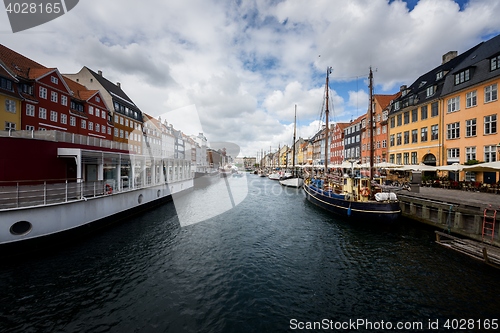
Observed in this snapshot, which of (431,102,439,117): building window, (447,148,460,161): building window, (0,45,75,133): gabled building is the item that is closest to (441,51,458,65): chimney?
(431,102,439,117): building window

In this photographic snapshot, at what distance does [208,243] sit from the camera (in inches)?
561

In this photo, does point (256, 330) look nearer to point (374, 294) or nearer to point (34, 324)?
point (374, 294)

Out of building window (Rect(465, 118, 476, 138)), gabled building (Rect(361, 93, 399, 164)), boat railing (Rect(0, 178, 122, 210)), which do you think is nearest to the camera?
boat railing (Rect(0, 178, 122, 210))

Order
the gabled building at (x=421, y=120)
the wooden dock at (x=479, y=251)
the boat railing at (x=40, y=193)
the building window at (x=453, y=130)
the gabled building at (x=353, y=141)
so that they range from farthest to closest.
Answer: the gabled building at (x=353, y=141), the gabled building at (x=421, y=120), the building window at (x=453, y=130), the boat railing at (x=40, y=193), the wooden dock at (x=479, y=251)

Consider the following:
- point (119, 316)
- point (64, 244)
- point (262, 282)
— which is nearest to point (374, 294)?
point (262, 282)

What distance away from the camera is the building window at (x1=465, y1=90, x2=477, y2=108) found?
25802mm

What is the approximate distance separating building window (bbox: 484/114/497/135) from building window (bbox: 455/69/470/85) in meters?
5.81

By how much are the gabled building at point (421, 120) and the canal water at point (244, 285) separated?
895 inches

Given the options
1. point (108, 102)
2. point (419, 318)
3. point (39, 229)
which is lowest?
point (419, 318)

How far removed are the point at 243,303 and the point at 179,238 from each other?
333 inches

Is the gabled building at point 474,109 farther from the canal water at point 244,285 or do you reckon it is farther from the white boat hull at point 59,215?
the white boat hull at point 59,215

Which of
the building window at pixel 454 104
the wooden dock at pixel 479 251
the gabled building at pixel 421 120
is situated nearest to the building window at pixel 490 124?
the building window at pixel 454 104

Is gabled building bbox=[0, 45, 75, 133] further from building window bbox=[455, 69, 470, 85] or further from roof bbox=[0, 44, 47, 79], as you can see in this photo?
building window bbox=[455, 69, 470, 85]

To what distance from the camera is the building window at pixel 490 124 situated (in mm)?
23656
